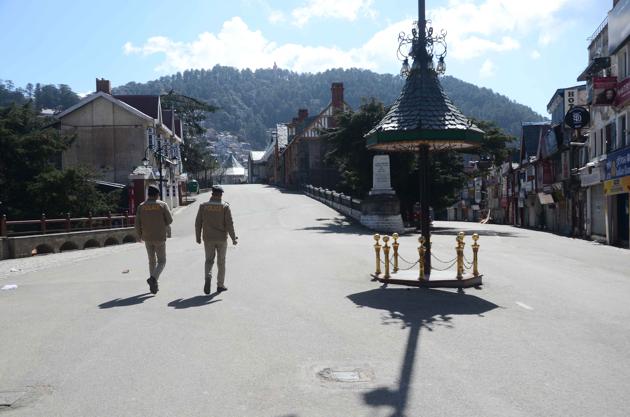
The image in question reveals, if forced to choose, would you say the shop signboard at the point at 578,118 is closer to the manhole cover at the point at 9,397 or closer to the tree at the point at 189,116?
the manhole cover at the point at 9,397

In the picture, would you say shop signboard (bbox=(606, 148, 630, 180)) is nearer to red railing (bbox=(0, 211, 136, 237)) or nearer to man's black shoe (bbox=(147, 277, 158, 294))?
man's black shoe (bbox=(147, 277, 158, 294))

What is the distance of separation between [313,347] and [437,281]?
16.9 feet

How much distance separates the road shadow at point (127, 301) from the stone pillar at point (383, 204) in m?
22.7

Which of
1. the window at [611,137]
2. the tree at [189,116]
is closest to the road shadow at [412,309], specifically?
the window at [611,137]

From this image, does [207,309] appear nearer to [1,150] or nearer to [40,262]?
[40,262]

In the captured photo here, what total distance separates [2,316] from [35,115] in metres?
30.9

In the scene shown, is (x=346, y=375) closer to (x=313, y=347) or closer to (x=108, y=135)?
(x=313, y=347)

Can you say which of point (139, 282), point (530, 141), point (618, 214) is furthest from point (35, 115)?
point (530, 141)

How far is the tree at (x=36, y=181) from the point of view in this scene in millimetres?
30344

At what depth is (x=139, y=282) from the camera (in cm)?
1272

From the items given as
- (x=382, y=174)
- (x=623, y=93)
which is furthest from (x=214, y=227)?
(x=623, y=93)

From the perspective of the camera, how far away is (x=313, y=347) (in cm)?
695

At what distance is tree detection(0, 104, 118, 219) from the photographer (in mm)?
30344

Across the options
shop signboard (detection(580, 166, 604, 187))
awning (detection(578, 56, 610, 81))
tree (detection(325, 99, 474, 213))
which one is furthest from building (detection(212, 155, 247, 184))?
awning (detection(578, 56, 610, 81))
